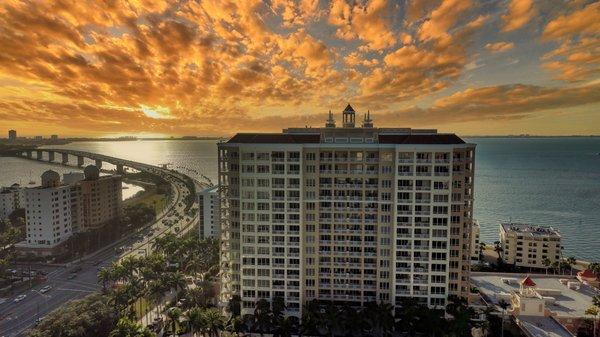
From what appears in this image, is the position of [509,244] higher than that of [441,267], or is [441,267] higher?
[441,267]

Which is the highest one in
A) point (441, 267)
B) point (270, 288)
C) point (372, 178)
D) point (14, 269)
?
point (372, 178)

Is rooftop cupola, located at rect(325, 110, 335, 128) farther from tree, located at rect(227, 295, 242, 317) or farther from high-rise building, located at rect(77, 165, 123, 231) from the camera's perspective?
high-rise building, located at rect(77, 165, 123, 231)

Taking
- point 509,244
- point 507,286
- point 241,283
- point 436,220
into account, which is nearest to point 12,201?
point 241,283

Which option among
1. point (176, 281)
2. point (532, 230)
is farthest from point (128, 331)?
point (532, 230)

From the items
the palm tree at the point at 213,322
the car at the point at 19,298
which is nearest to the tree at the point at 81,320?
the palm tree at the point at 213,322

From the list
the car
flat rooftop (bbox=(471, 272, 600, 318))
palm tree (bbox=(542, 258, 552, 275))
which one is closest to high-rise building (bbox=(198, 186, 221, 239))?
the car

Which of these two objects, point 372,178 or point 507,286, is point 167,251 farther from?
point 507,286

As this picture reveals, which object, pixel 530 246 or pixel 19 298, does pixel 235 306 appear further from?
pixel 530 246
